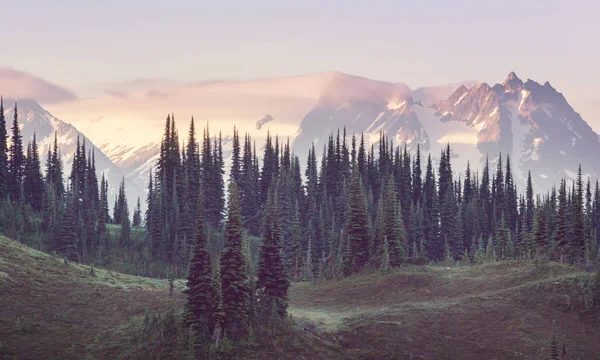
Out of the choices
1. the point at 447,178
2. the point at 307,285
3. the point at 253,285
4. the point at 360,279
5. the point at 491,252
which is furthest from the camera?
the point at 447,178

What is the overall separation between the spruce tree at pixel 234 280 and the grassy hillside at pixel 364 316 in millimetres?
2607

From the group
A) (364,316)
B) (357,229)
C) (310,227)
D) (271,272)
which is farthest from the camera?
(310,227)

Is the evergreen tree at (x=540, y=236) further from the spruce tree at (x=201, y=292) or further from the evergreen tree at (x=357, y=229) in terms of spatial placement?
the spruce tree at (x=201, y=292)

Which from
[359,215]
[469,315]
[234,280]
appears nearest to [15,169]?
[359,215]

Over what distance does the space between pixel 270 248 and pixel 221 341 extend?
38.3ft

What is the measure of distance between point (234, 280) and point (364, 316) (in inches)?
512

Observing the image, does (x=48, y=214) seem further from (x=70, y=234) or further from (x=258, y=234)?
(x=258, y=234)

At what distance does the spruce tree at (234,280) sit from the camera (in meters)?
51.5

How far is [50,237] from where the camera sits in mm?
99062

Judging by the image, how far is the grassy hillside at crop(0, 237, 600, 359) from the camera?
162 ft

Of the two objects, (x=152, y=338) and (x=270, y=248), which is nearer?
(x=152, y=338)

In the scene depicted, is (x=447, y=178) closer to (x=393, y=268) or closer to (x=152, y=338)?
(x=393, y=268)

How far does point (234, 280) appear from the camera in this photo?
52.8 m

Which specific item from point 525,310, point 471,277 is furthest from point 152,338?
point 471,277
